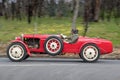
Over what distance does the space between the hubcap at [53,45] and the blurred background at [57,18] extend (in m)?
5.78

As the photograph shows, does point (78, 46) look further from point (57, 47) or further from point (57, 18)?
point (57, 18)

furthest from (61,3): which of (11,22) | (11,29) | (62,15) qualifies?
(11,29)

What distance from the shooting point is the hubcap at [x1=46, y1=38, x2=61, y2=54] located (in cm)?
1634

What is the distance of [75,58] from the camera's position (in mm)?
18969

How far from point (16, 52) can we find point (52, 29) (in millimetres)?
11147

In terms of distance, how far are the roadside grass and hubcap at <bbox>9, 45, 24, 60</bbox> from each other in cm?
712

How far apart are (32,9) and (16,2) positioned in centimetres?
398

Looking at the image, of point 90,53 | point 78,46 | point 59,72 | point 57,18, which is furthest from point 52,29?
point 59,72

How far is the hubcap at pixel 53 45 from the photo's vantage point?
1634 cm

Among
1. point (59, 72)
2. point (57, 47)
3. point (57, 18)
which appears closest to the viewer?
point (59, 72)

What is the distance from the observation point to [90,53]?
650 inches

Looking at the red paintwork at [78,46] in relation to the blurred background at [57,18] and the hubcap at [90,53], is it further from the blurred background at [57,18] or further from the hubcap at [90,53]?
the blurred background at [57,18]

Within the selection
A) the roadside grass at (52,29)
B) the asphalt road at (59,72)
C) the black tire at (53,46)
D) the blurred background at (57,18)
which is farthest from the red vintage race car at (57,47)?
the roadside grass at (52,29)

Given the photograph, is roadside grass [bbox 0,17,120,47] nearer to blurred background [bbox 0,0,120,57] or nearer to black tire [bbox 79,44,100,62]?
blurred background [bbox 0,0,120,57]
